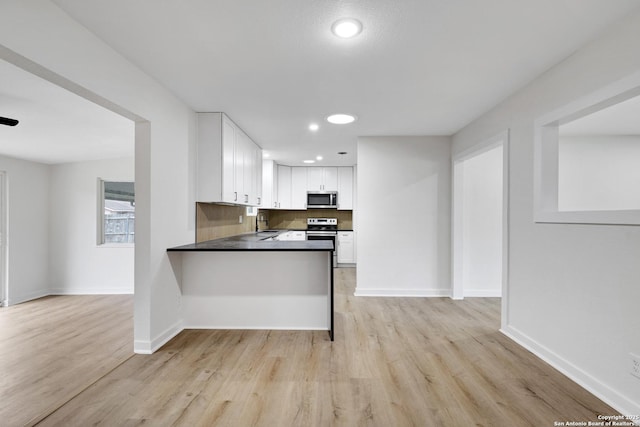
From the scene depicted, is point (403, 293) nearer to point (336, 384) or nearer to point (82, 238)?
point (336, 384)

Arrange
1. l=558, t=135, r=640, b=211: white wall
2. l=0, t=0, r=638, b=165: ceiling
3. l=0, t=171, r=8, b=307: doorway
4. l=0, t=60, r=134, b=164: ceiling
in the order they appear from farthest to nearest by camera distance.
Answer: l=0, t=171, r=8, b=307: doorway, l=558, t=135, r=640, b=211: white wall, l=0, t=60, r=134, b=164: ceiling, l=0, t=0, r=638, b=165: ceiling

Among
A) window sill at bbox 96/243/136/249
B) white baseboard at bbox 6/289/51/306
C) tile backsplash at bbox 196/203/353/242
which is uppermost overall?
tile backsplash at bbox 196/203/353/242

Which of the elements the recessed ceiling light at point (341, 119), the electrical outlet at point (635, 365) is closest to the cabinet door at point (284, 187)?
the recessed ceiling light at point (341, 119)

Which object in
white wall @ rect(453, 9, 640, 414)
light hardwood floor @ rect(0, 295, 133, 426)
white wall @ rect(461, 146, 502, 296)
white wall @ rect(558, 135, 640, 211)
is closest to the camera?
white wall @ rect(453, 9, 640, 414)

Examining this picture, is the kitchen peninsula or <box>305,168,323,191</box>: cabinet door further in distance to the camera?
<box>305,168,323,191</box>: cabinet door

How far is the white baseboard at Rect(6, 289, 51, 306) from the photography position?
4.09m

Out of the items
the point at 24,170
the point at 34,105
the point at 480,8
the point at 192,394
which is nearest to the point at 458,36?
the point at 480,8

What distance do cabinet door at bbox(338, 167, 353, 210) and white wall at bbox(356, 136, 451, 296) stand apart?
246 cm

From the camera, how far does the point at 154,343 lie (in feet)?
8.27

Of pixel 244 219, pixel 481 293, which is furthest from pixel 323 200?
pixel 481 293

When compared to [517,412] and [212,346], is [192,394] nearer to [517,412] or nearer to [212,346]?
[212,346]

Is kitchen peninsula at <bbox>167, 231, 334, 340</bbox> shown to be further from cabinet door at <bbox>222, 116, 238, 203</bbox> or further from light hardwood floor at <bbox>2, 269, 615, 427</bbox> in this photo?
cabinet door at <bbox>222, 116, 238, 203</bbox>

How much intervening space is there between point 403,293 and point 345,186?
314 cm

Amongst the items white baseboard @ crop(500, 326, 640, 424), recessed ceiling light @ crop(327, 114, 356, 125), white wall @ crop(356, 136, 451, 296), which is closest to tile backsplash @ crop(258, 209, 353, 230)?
white wall @ crop(356, 136, 451, 296)
